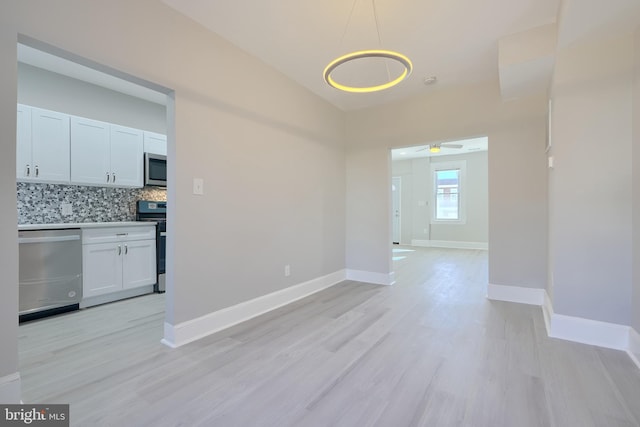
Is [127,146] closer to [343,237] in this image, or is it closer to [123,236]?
[123,236]

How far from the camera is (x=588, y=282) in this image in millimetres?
2262

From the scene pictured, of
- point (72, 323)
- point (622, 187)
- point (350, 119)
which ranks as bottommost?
point (72, 323)

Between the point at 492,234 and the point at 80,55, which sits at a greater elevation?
the point at 80,55

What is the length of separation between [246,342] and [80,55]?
2282 mm

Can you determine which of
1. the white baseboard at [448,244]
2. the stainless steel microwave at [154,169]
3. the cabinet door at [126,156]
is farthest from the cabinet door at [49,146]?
the white baseboard at [448,244]

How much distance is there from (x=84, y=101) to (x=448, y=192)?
8278 mm

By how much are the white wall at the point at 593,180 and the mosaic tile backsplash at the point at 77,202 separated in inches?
197

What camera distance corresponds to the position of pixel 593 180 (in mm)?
2225

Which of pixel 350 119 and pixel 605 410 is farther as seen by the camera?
pixel 350 119

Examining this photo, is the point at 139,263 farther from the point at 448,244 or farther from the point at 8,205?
the point at 448,244

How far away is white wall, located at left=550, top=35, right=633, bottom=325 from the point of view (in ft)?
7.05

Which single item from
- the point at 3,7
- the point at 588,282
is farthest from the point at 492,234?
the point at 3,7

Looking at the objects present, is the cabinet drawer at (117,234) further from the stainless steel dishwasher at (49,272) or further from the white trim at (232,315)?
the white trim at (232,315)

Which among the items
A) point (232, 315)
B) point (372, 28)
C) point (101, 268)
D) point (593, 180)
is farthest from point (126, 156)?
point (593, 180)
